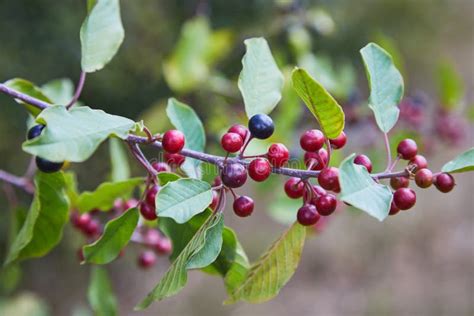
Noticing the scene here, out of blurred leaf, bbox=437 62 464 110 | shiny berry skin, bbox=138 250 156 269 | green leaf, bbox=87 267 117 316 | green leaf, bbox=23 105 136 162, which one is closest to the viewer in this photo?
green leaf, bbox=23 105 136 162

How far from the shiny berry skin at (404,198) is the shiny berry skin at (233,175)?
0.70 feet

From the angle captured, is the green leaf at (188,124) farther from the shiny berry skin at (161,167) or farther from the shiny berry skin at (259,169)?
the shiny berry skin at (259,169)

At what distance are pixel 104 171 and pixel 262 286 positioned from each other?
7.52ft

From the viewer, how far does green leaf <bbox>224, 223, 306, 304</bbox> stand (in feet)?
2.82

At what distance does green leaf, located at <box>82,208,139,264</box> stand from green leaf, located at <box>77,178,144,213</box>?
9 centimetres

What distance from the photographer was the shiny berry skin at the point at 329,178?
2.35ft

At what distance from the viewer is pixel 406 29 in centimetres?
473

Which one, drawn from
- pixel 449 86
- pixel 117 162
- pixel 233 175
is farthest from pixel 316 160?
pixel 449 86

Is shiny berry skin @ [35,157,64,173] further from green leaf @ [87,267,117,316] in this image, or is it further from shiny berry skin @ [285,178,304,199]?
green leaf @ [87,267,117,316]

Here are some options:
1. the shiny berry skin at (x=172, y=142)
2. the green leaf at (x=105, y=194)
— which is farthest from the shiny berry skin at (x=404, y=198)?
the green leaf at (x=105, y=194)

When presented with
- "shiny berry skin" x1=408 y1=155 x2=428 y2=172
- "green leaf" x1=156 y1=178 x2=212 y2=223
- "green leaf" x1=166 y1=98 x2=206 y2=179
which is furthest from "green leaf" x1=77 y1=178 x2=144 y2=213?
"shiny berry skin" x1=408 y1=155 x2=428 y2=172

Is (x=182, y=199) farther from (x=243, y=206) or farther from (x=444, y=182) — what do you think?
(x=444, y=182)

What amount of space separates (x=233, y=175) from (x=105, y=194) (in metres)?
0.33

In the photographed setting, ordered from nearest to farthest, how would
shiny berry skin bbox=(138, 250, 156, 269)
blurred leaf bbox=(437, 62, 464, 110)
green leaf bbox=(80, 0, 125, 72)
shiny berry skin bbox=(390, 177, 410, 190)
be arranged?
shiny berry skin bbox=(390, 177, 410, 190) < green leaf bbox=(80, 0, 125, 72) < shiny berry skin bbox=(138, 250, 156, 269) < blurred leaf bbox=(437, 62, 464, 110)
